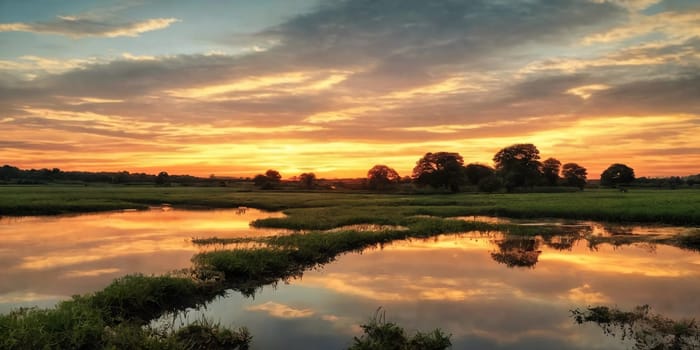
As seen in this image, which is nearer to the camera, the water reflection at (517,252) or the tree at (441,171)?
the water reflection at (517,252)

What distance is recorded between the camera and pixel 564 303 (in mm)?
14234

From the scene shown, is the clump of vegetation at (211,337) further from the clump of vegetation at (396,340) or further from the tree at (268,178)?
→ the tree at (268,178)

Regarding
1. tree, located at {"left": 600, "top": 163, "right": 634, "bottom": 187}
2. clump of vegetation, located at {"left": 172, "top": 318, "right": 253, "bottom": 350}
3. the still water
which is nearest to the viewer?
clump of vegetation, located at {"left": 172, "top": 318, "right": 253, "bottom": 350}

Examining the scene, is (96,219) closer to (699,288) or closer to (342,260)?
(342,260)

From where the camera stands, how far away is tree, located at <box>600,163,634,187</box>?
5281 inches

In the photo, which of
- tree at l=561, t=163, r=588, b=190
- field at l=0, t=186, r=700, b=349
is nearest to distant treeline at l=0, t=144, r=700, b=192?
tree at l=561, t=163, r=588, b=190

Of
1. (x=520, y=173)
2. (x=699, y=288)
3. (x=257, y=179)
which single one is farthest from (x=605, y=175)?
(x=699, y=288)

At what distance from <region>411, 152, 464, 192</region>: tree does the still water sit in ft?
247

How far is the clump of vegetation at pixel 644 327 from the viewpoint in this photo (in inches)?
412

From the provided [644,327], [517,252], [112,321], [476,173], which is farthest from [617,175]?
[112,321]

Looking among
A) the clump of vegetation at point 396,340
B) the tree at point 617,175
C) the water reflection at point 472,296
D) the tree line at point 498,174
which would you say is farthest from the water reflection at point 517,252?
the tree at point 617,175

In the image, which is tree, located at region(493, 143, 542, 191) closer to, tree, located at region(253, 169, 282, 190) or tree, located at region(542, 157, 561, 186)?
tree, located at region(542, 157, 561, 186)

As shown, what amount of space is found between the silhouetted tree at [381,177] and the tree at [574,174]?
54.9 m

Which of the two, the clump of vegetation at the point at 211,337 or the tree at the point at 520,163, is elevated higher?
the tree at the point at 520,163
